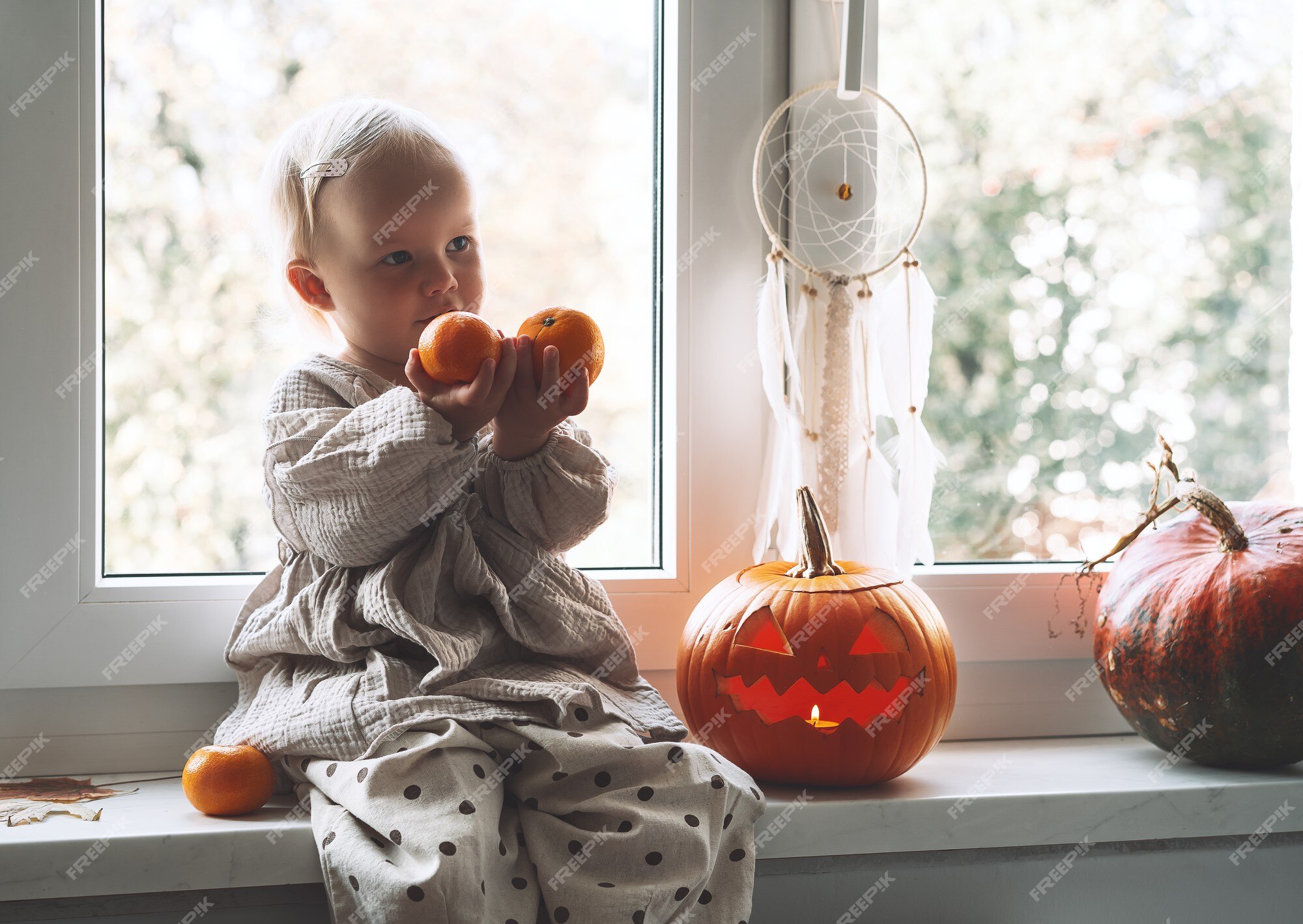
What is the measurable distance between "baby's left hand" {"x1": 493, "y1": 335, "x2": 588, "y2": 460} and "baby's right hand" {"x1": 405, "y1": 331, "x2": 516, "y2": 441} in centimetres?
1

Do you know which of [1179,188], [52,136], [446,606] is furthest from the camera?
[1179,188]

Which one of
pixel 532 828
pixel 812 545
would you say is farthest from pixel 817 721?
pixel 532 828

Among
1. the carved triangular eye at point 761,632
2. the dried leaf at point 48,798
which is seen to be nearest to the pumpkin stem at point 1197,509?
the carved triangular eye at point 761,632

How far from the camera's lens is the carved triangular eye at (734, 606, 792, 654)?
1.06m

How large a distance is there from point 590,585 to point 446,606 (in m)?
0.16

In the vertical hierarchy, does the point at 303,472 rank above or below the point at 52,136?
below

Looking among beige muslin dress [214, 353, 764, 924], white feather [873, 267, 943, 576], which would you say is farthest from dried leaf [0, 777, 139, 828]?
white feather [873, 267, 943, 576]

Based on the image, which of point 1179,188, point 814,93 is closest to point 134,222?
point 814,93

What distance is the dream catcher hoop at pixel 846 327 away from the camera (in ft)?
4.14

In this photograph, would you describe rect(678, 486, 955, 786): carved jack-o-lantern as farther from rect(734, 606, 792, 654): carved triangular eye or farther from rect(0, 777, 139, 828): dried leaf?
rect(0, 777, 139, 828): dried leaf

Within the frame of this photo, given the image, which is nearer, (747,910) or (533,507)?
(747,910)

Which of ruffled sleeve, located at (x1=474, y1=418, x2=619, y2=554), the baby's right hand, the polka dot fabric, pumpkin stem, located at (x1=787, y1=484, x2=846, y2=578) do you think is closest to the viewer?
the polka dot fabric

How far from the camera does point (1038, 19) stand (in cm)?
138

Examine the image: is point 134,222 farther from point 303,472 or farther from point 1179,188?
point 1179,188
